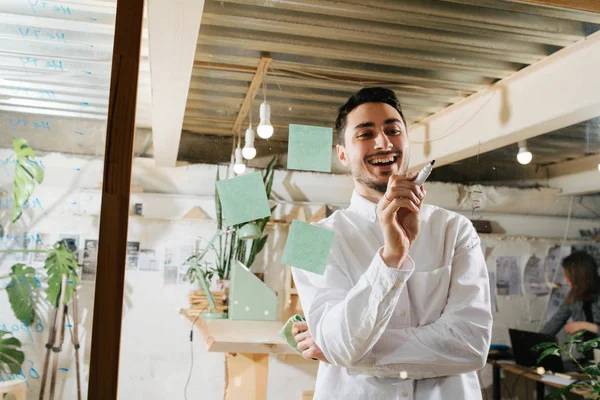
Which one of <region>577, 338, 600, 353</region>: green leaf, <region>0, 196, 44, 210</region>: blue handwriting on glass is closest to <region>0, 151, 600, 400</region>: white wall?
<region>0, 196, 44, 210</region>: blue handwriting on glass

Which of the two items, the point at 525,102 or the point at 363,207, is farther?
the point at 525,102

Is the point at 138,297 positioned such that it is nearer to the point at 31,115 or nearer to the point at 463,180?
the point at 31,115

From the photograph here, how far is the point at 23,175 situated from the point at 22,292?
1.12ft

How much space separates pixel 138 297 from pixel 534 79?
1535 millimetres

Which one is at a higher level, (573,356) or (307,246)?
(307,246)

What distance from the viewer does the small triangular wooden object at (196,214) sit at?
1576mm

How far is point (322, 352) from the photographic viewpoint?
1.48 m

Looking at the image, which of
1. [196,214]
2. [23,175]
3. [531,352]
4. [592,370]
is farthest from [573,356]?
[23,175]

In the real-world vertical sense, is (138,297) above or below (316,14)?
below

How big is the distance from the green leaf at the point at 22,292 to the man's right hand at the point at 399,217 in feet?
3.40

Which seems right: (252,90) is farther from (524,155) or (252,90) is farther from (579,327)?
(579,327)

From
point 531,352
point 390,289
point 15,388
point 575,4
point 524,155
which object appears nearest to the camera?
point 390,289

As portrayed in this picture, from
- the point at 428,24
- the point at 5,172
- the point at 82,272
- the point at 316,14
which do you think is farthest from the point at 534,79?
the point at 5,172

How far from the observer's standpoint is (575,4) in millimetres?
1695
